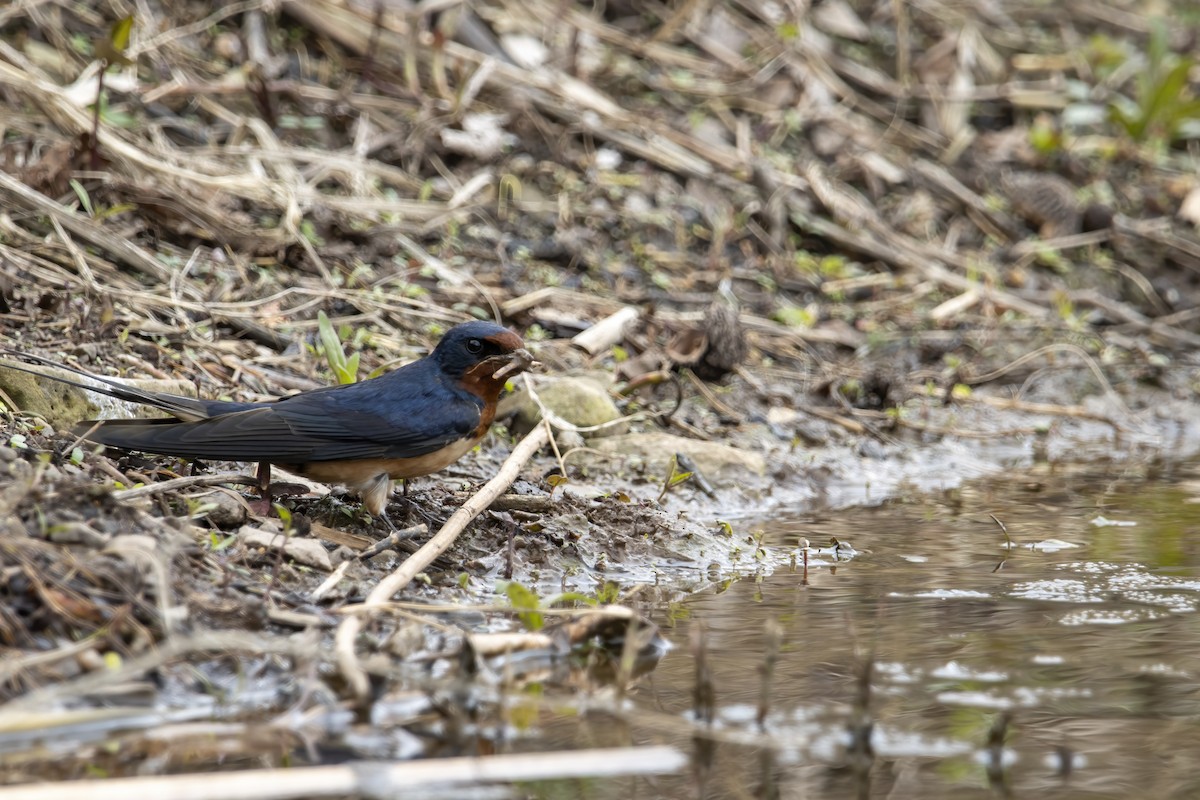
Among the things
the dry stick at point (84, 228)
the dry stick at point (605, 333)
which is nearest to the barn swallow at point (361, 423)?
the dry stick at point (84, 228)

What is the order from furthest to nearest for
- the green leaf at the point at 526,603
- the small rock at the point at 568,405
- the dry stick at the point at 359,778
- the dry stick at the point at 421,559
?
the small rock at the point at 568,405 → the green leaf at the point at 526,603 → the dry stick at the point at 421,559 → the dry stick at the point at 359,778

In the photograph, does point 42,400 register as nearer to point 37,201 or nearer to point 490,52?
point 37,201

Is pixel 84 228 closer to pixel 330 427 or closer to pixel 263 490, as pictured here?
pixel 263 490

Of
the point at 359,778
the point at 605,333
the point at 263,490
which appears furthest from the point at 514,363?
the point at 359,778

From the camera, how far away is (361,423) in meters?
4.58

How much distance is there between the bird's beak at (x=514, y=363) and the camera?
15.9 ft

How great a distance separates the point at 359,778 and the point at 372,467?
77.4 inches

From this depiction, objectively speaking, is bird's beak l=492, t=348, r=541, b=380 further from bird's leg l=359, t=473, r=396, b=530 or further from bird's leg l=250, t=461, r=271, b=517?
bird's leg l=250, t=461, r=271, b=517

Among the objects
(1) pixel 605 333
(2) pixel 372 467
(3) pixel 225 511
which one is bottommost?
(3) pixel 225 511

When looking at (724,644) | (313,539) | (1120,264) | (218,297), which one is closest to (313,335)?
Answer: (218,297)

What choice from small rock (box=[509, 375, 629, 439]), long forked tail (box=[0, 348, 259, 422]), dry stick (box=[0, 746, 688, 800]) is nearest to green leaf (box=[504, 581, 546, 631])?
dry stick (box=[0, 746, 688, 800])

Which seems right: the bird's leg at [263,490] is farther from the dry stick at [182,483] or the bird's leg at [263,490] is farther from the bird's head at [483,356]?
the bird's head at [483,356]

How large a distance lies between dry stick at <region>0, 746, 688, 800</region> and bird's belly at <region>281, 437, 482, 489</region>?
1.76 metres

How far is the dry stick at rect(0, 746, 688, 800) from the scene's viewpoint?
253 cm
